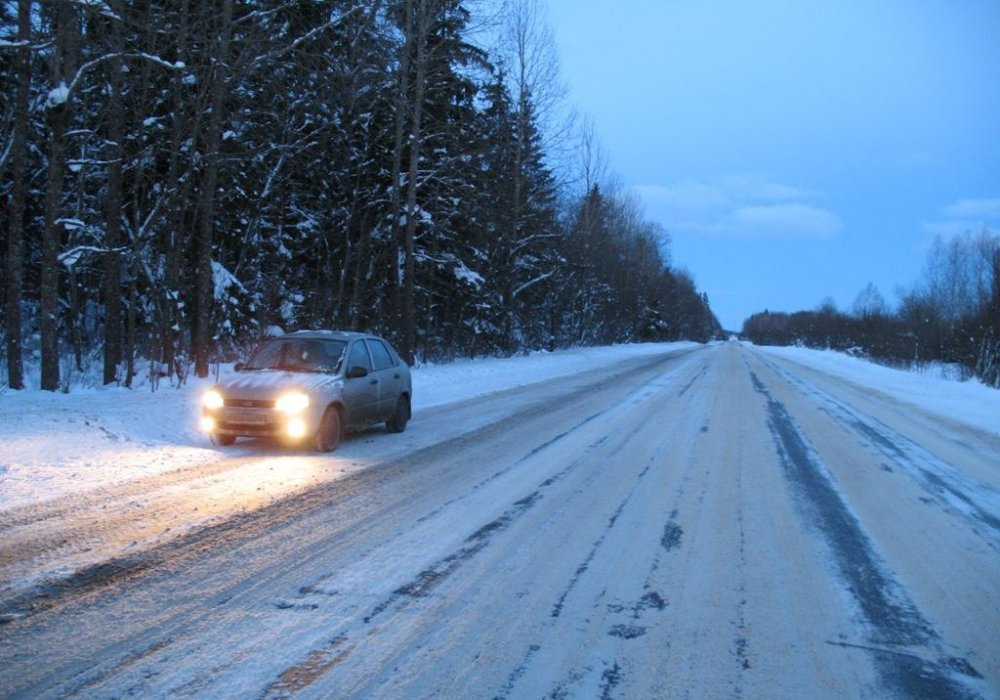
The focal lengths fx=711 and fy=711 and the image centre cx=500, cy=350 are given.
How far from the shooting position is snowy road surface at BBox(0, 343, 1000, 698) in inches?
140

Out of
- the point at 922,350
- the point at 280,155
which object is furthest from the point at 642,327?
the point at 280,155

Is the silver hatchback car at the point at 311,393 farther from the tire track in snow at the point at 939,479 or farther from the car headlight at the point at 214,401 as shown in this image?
the tire track in snow at the point at 939,479

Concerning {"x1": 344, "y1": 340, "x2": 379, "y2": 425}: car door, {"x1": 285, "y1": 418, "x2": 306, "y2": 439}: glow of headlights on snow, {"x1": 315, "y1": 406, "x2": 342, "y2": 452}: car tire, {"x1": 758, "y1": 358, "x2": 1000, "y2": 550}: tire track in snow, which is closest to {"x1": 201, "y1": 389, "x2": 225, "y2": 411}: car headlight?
{"x1": 285, "y1": 418, "x2": 306, "y2": 439}: glow of headlights on snow

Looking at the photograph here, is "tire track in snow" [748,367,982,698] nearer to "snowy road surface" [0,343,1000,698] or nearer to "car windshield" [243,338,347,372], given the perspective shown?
"snowy road surface" [0,343,1000,698]

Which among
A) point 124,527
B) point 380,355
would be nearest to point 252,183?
point 380,355

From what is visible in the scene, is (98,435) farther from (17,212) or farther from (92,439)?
(17,212)

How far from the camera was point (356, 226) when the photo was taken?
2858cm

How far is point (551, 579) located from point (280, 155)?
67.2 feet

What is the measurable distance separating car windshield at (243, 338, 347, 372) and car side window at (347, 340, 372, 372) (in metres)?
0.18

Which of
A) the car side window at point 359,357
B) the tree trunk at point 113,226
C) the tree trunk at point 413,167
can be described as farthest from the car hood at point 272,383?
the tree trunk at point 413,167

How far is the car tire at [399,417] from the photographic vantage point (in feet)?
37.6

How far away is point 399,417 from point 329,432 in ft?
7.20

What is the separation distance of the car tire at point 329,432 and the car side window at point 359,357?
40.0 inches

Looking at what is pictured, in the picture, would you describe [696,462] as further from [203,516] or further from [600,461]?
[203,516]
